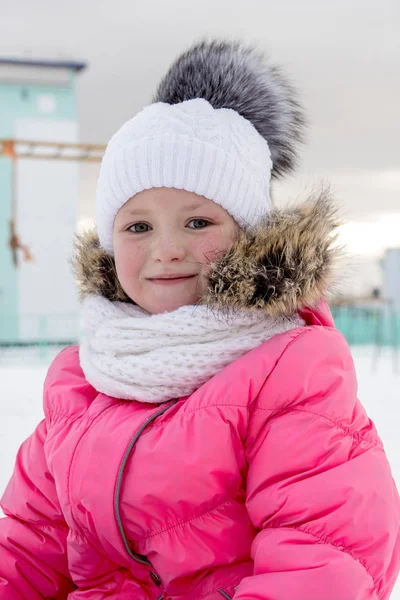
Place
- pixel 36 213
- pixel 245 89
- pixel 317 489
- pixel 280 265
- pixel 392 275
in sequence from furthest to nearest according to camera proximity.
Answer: pixel 392 275 < pixel 36 213 < pixel 245 89 < pixel 280 265 < pixel 317 489

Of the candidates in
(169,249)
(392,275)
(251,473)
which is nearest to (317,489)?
(251,473)

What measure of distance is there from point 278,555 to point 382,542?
0.33ft

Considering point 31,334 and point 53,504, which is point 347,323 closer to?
point 31,334

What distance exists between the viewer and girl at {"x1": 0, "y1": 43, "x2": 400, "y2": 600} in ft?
2.08

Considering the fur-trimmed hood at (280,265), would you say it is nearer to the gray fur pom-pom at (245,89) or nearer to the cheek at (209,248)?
the cheek at (209,248)

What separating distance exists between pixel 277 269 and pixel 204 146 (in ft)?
0.57

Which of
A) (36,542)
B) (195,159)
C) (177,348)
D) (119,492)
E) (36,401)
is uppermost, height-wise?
(195,159)

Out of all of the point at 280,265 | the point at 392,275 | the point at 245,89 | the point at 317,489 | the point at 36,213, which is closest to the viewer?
the point at 317,489

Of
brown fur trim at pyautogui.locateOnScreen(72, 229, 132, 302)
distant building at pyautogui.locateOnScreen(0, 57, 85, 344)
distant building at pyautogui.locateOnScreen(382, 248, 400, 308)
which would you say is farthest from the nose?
distant building at pyautogui.locateOnScreen(382, 248, 400, 308)

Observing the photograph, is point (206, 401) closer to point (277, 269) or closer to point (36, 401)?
point (277, 269)

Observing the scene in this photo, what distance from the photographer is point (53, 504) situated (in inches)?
32.2

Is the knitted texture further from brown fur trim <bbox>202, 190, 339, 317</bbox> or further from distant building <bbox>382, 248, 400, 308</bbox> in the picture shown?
distant building <bbox>382, 248, 400, 308</bbox>

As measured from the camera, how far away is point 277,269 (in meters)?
0.72

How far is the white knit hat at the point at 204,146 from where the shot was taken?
765 mm
